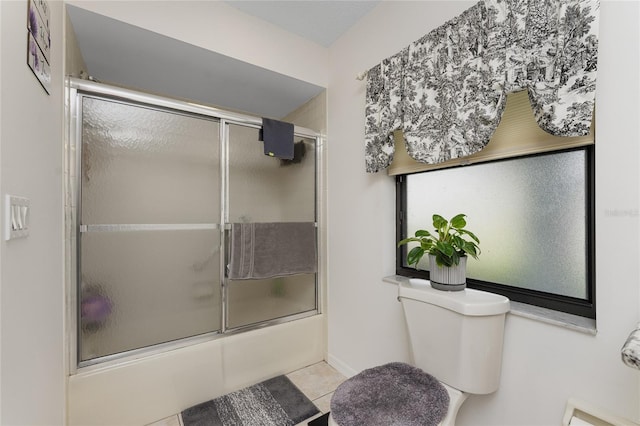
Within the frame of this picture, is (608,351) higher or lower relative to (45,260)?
lower

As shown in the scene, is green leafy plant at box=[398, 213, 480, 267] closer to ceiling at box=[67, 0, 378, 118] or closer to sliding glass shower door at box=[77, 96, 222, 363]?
sliding glass shower door at box=[77, 96, 222, 363]

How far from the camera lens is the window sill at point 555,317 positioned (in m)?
0.95

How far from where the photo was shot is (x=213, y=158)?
1733mm

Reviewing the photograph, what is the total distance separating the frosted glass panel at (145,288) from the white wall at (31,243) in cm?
16

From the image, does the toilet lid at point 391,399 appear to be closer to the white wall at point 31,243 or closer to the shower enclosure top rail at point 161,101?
the white wall at point 31,243

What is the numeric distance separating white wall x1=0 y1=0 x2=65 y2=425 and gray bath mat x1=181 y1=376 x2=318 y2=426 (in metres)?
0.64

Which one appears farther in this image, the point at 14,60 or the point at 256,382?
the point at 256,382

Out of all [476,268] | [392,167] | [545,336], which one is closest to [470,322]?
[545,336]

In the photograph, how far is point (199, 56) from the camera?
1737 mm

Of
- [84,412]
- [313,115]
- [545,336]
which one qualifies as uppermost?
[313,115]

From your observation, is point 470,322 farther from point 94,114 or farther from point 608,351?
point 94,114

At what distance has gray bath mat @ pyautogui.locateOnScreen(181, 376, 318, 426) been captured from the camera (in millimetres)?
1513

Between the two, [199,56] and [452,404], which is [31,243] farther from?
[452,404]

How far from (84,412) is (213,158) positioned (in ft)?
4.80
